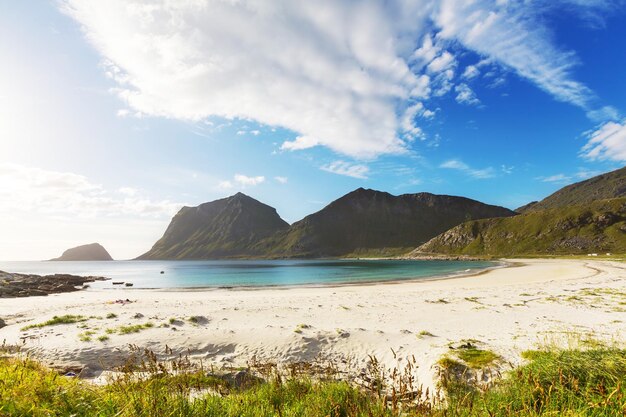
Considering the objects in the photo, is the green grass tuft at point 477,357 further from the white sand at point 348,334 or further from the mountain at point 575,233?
the mountain at point 575,233

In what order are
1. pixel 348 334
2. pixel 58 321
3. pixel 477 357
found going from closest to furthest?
pixel 477 357 < pixel 348 334 < pixel 58 321

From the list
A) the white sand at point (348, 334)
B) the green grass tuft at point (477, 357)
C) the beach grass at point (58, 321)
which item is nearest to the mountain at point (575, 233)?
the white sand at point (348, 334)

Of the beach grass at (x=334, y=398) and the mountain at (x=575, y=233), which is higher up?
the mountain at (x=575, y=233)

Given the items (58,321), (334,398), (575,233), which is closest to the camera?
(334,398)

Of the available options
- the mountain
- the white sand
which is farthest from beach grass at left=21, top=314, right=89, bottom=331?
the mountain

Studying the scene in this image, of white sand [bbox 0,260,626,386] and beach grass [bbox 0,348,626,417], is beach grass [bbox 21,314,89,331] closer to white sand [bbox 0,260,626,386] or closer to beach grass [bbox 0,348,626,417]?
white sand [bbox 0,260,626,386]

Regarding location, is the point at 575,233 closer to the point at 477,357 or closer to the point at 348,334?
the point at 348,334

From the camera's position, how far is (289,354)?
13148 millimetres

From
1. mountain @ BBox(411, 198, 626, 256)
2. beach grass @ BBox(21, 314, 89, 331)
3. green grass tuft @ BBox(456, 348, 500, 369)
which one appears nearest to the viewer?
green grass tuft @ BBox(456, 348, 500, 369)

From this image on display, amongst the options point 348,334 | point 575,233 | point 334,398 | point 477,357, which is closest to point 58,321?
point 348,334

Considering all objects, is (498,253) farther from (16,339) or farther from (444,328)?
(16,339)

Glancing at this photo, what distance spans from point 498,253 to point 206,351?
8385 inches

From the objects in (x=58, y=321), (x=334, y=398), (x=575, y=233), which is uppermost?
(x=575, y=233)

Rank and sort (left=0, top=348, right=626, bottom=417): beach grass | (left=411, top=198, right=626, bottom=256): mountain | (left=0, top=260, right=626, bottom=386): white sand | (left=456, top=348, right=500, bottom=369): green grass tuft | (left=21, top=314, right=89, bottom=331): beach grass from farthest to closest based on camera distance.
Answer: (left=411, top=198, right=626, bottom=256): mountain
(left=21, top=314, right=89, bottom=331): beach grass
(left=0, top=260, right=626, bottom=386): white sand
(left=456, top=348, right=500, bottom=369): green grass tuft
(left=0, top=348, right=626, bottom=417): beach grass
